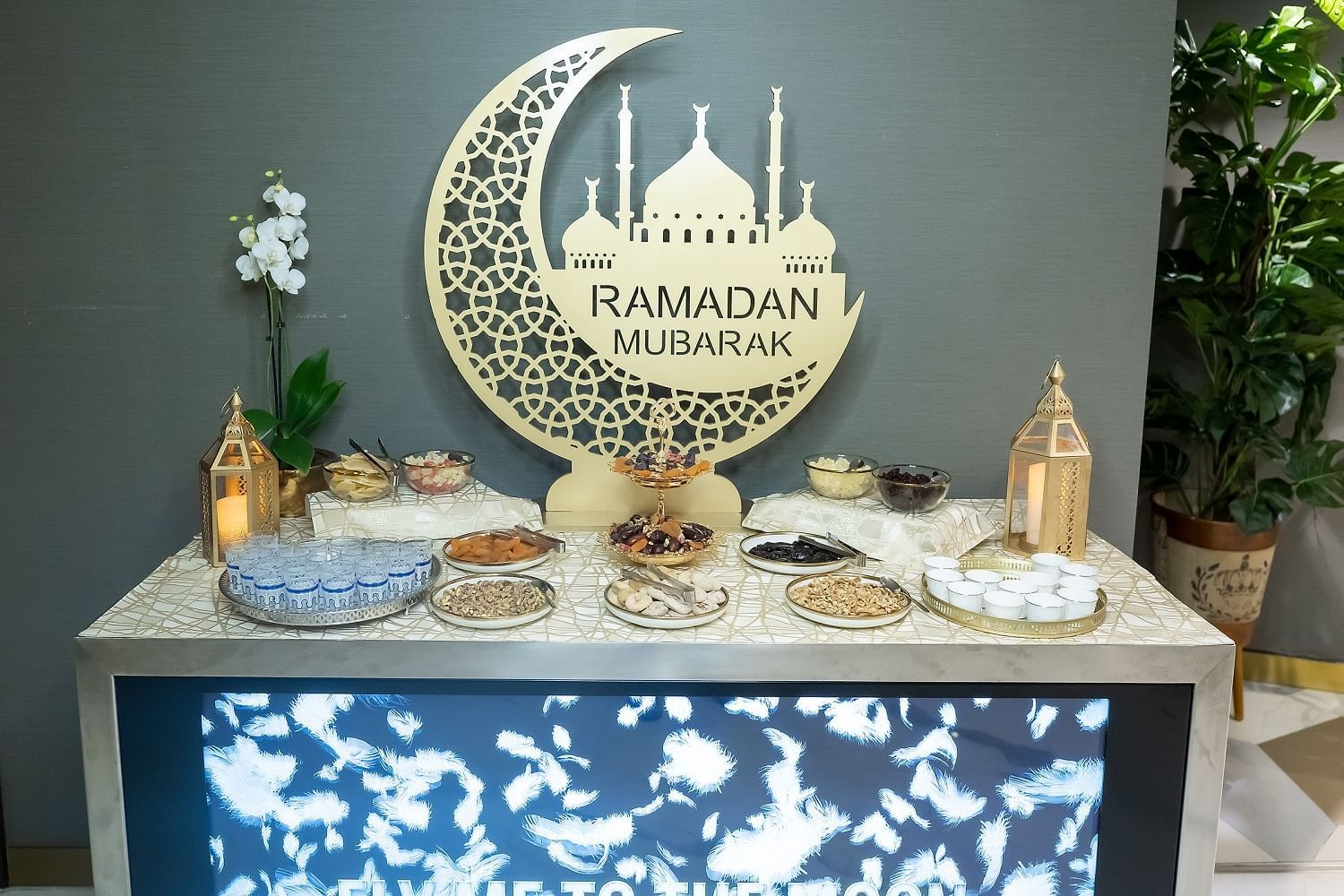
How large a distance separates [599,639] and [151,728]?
2.37 feet

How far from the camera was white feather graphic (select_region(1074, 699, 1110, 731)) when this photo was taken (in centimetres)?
154

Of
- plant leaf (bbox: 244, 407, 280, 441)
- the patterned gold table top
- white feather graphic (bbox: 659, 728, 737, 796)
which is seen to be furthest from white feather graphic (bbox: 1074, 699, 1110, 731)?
plant leaf (bbox: 244, 407, 280, 441)

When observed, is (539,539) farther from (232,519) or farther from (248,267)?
(248,267)

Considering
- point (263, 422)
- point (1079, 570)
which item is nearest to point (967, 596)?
point (1079, 570)

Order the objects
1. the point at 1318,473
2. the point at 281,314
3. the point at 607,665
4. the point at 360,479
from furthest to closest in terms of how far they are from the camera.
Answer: the point at 1318,473 < the point at 281,314 < the point at 360,479 < the point at 607,665

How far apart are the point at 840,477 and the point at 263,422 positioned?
117 centimetres

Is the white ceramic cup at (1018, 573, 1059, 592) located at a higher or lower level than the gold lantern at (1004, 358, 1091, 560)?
lower

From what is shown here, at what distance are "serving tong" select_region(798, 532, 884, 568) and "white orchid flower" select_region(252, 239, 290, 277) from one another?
119 cm

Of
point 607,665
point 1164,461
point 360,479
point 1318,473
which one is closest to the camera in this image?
point 607,665

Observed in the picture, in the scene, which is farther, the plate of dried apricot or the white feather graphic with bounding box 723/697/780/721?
the plate of dried apricot

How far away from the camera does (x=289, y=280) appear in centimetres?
196

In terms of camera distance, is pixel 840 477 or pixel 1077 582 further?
pixel 840 477

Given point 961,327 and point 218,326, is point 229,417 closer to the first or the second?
point 218,326

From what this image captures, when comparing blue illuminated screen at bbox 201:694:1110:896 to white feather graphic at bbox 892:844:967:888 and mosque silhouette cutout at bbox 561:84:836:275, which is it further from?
mosque silhouette cutout at bbox 561:84:836:275
